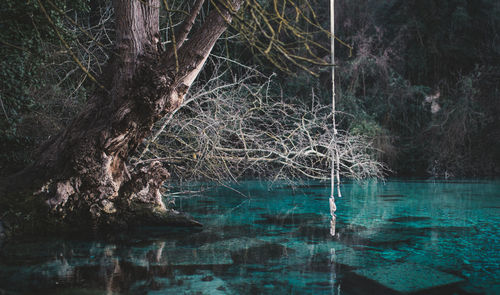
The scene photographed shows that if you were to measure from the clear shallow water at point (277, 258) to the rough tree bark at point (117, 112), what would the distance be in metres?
0.52

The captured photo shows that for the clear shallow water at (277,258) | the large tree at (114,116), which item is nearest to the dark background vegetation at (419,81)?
the clear shallow water at (277,258)

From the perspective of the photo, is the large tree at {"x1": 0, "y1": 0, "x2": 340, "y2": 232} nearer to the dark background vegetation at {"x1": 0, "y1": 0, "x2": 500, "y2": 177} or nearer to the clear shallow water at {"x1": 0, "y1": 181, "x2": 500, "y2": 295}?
the clear shallow water at {"x1": 0, "y1": 181, "x2": 500, "y2": 295}

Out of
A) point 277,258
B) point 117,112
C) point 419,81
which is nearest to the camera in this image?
point 277,258

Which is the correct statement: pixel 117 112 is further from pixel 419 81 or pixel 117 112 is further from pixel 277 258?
pixel 419 81

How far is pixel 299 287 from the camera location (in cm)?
246

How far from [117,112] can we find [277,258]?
2.14 m

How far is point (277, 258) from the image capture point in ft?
10.6

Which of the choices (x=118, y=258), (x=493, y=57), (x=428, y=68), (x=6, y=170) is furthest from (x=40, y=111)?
(x=493, y=57)

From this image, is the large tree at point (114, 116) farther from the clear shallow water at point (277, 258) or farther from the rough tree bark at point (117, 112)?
the clear shallow water at point (277, 258)

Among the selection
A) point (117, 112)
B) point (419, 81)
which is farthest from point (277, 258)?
point (419, 81)

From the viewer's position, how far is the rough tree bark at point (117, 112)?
416 cm

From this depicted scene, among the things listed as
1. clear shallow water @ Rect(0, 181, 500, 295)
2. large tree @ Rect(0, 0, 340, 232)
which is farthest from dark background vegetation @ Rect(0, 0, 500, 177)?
large tree @ Rect(0, 0, 340, 232)

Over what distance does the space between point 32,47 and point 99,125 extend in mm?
3410

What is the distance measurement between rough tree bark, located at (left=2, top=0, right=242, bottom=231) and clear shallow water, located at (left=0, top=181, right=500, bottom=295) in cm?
52
